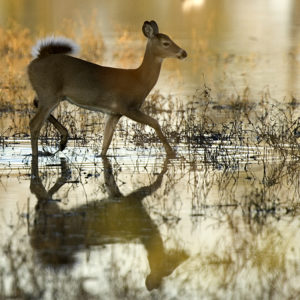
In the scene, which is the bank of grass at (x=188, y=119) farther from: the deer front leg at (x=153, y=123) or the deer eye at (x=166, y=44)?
the deer eye at (x=166, y=44)

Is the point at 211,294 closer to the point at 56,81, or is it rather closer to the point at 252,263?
Answer: the point at 252,263

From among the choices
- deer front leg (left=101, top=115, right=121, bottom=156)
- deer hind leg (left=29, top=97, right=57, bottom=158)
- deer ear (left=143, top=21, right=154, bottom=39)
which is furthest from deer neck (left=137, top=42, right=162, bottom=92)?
deer hind leg (left=29, top=97, right=57, bottom=158)

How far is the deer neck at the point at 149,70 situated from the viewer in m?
12.9

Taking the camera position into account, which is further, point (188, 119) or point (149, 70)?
point (188, 119)

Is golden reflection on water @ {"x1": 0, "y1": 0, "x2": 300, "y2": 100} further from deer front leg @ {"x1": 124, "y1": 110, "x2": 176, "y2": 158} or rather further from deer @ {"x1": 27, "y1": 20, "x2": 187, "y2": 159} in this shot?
deer front leg @ {"x1": 124, "y1": 110, "x2": 176, "y2": 158}

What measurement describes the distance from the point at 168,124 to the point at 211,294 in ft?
25.3

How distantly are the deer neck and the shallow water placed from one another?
0.80 meters

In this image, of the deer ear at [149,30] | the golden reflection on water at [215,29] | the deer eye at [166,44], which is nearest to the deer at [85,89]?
the deer eye at [166,44]

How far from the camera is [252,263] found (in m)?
7.47

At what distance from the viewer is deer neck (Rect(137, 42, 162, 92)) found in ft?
42.4

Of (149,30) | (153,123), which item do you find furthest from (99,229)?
(149,30)

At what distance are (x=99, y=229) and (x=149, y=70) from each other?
496 centimetres

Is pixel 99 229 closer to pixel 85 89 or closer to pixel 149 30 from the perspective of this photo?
pixel 85 89

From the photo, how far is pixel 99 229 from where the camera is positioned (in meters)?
8.35
